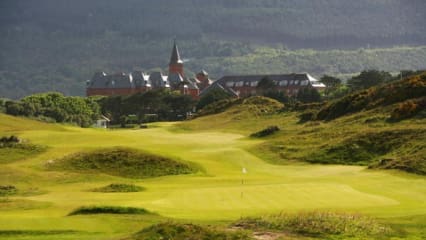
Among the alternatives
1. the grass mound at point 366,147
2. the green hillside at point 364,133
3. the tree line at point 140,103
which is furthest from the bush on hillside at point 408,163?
the tree line at point 140,103

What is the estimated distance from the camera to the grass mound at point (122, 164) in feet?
154

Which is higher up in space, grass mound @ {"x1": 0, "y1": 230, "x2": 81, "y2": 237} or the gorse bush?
the gorse bush

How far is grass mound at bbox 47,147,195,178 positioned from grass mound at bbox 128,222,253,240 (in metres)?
23.8

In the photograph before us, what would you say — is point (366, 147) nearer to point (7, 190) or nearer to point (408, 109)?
point (408, 109)

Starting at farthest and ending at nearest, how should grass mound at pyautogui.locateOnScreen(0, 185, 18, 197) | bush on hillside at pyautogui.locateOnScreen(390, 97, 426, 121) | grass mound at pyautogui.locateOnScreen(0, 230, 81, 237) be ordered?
bush on hillside at pyautogui.locateOnScreen(390, 97, 426, 121)
grass mound at pyautogui.locateOnScreen(0, 185, 18, 197)
grass mound at pyautogui.locateOnScreen(0, 230, 81, 237)

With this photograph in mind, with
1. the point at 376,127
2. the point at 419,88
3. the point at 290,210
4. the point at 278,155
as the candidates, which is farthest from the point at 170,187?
the point at 419,88

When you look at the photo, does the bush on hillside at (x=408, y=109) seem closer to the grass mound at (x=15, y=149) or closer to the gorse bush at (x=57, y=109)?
the grass mound at (x=15, y=149)

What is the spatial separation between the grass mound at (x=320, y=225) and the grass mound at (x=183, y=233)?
128cm

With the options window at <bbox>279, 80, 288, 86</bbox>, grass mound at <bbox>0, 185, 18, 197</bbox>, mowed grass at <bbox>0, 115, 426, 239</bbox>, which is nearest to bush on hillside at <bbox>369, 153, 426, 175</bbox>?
mowed grass at <bbox>0, 115, 426, 239</bbox>

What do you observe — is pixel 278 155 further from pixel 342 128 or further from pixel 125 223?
pixel 125 223

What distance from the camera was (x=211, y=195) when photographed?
3231cm

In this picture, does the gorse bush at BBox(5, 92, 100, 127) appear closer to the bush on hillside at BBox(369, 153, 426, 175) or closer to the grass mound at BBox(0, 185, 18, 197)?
the bush on hillside at BBox(369, 153, 426, 175)

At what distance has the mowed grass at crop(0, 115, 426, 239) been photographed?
84.8ft

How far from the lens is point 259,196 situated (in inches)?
1249
